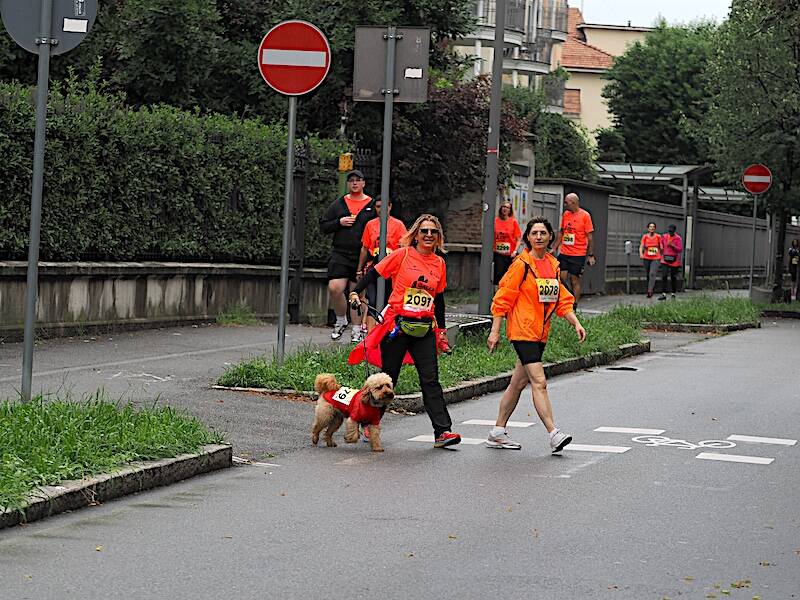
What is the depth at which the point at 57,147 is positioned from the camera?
16453mm

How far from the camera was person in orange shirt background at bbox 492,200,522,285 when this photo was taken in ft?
80.3

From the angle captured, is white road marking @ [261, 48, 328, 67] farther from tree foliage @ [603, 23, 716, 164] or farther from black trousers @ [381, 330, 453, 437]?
tree foliage @ [603, 23, 716, 164]

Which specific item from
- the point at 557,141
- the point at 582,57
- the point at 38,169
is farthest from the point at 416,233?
the point at 582,57

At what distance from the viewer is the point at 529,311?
1153 centimetres

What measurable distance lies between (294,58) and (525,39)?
65.9 metres

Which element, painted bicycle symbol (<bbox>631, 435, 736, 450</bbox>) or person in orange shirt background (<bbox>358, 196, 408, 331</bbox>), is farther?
person in orange shirt background (<bbox>358, 196, 408, 331</bbox>)

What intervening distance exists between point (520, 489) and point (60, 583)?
3660 mm

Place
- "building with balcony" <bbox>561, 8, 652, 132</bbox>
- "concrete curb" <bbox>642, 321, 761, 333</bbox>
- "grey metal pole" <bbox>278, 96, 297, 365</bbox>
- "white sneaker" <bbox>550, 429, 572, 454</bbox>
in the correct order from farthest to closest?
1. "building with balcony" <bbox>561, 8, 652, 132</bbox>
2. "concrete curb" <bbox>642, 321, 761, 333</bbox>
3. "grey metal pole" <bbox>278, 96, 297, 365</bbox>
4. "white sneaker" <bbox>550, 429, 572, 454</bbox>

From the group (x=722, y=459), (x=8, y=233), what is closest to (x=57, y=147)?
(x=8, y=233)

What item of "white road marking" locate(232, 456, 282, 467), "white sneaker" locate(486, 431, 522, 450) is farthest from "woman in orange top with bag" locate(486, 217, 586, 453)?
"white road marking" locate(232, 456, 282, 467)

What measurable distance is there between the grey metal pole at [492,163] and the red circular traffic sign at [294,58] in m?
7.24

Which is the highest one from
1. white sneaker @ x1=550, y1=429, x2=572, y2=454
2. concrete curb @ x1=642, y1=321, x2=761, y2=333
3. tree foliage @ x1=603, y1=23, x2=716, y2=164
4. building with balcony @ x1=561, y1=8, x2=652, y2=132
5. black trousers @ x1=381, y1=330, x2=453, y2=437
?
building with balcony @ x1=561, y1=8, x2=652, y2=132

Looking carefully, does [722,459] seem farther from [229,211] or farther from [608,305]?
[608,305]

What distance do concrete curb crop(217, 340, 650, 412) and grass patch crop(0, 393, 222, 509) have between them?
2.52 meters
